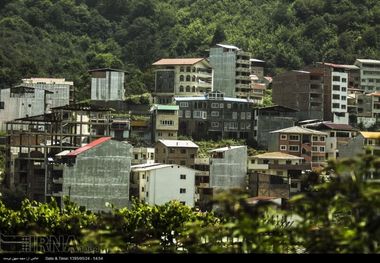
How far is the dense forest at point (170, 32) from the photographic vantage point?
91688 millimetres

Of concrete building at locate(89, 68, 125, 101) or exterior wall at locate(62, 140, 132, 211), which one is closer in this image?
exterior wall at locate(62, 140, 132, 211)

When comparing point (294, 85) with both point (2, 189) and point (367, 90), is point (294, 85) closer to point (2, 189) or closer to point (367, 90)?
point (367, 90)

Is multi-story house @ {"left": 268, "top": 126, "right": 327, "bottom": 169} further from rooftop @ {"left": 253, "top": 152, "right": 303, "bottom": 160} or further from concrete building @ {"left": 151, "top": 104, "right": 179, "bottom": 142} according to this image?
concrete building @ {"left": 151, "top": 104, "right": 179, "bottom": 142}

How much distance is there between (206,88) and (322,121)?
28.8 ft

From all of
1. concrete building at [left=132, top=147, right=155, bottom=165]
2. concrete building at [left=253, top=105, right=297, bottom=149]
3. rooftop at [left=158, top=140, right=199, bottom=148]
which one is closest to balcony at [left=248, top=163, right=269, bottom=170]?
rooftop at [left=158, top=140, right=199, bottom=148]

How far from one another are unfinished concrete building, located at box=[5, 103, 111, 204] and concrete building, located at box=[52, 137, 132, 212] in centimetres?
72

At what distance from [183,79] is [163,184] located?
23249mm

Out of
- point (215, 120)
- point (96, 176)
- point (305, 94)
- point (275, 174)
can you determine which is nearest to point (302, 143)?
point (275, 174)

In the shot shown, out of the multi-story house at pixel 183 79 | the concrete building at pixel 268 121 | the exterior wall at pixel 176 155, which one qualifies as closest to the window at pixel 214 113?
the concrete building at pixel 268 121

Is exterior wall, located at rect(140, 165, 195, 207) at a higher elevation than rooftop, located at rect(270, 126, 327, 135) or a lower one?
lower

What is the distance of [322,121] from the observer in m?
71.9

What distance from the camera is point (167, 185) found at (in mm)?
53750

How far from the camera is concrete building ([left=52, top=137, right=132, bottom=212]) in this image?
172 feet

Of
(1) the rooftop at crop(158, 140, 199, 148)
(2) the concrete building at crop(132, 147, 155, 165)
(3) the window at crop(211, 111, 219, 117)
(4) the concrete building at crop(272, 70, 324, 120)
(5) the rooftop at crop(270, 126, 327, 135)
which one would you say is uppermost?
(4) the concrete building at crop(272, 70, 324, 120)
